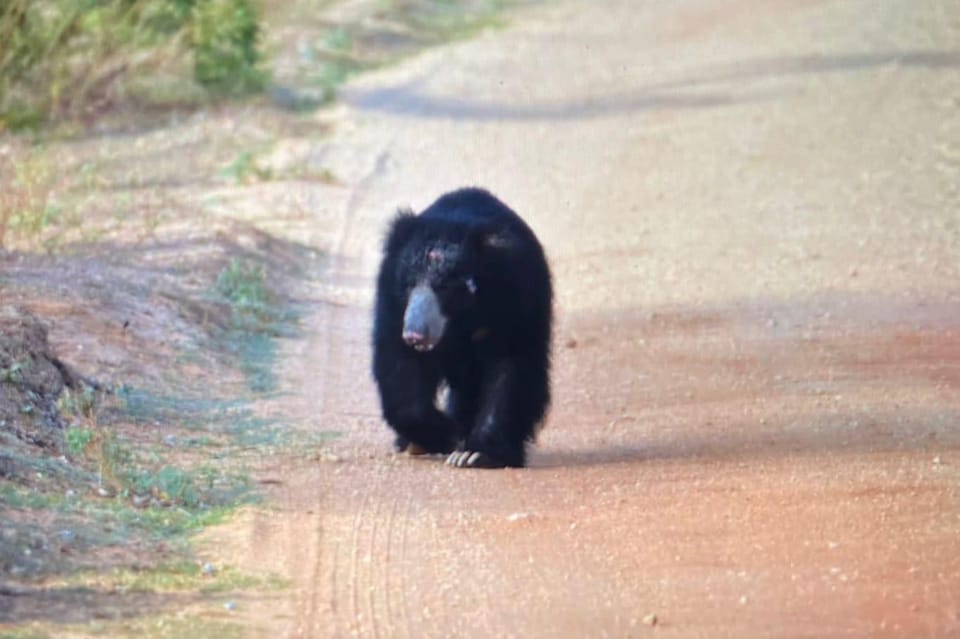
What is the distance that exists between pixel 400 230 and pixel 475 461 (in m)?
1.03

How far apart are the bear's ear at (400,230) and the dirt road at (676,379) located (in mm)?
899

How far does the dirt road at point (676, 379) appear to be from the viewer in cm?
519

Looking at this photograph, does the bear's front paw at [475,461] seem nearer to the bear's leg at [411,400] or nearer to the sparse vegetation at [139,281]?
the bear's leg at [411,400]

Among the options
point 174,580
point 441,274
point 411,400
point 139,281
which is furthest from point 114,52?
point 174,580

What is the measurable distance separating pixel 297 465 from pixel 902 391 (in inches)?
121

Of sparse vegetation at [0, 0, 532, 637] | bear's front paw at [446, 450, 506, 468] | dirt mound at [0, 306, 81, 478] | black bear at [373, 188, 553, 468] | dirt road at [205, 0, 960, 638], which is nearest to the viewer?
dirt road at [205, 0, 960, 638]

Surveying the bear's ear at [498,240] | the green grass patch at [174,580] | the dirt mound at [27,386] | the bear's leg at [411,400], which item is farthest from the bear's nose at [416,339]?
the green grass patch at [174,580]

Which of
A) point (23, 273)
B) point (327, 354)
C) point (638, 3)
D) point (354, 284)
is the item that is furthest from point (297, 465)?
point (638, 3)

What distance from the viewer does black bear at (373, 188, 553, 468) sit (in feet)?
22.8

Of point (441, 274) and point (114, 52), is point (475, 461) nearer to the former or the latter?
point (441, 274)

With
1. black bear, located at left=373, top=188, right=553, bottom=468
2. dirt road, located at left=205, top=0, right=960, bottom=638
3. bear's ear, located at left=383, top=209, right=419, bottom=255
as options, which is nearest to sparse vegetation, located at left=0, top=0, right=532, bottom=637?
dirt road, located at left=205, top=0, right=960, bottom=638

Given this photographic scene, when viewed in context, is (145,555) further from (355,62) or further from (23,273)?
(355,62)

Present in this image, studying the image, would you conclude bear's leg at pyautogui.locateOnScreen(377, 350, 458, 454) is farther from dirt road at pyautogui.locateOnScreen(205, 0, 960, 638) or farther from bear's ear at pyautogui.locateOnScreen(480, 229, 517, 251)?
bear's ear at pyautogui.locateOnScreen(480, 229, 517, 251)

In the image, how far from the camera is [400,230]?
7164 millimetres
